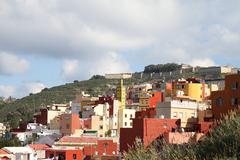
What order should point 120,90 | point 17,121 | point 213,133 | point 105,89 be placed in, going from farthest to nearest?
point 105,89 → point 17,121 → point 120,90 → point 213,133

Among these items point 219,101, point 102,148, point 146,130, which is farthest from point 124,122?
point 146,130

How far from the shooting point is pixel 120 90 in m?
114

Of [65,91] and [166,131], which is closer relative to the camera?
[166,131]

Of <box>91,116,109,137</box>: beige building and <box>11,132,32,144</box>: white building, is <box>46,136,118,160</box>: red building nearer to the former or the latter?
<box>91,116,109,137</box>: beige building

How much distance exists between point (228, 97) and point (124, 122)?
45.4m

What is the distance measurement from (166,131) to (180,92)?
135 ft

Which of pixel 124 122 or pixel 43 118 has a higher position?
pixel 43 118

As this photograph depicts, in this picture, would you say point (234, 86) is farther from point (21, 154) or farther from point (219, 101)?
point (21, 154)

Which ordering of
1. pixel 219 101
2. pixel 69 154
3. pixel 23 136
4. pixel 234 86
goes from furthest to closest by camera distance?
1. pixel 23 136
2. pixel 69 154
3. pixel 219 101
4. pixel 234 86

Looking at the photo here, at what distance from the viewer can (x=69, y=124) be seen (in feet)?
306

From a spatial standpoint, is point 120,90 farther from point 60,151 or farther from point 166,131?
point 166,131

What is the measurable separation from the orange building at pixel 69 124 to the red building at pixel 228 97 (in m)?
40.2

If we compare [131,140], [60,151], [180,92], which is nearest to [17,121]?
[180,92]

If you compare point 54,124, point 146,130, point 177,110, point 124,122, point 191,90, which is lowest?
point 146,130
